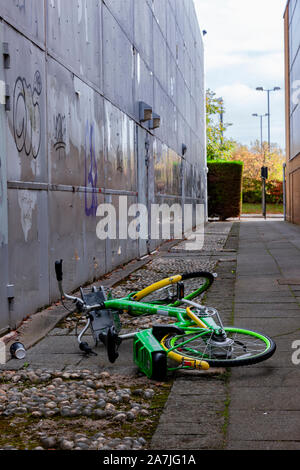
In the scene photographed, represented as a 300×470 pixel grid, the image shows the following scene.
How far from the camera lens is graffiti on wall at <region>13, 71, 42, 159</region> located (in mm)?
5613

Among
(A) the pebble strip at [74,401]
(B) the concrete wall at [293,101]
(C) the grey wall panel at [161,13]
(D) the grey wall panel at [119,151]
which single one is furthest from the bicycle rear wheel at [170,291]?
(B) the concrete wall at [293,101]

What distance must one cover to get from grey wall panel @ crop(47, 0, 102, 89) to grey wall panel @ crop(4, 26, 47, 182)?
0.67 metres

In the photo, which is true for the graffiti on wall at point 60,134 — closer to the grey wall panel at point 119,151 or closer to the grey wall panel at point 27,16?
the grey wall panel at point 27,16

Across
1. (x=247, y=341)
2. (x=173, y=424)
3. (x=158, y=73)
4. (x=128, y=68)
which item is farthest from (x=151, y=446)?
(x=158, y=73)

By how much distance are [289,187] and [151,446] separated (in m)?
28.1

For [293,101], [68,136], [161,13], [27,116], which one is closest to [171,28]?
[161,13]

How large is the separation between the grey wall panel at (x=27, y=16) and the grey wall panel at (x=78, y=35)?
0.28 metres

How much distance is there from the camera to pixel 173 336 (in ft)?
14.8

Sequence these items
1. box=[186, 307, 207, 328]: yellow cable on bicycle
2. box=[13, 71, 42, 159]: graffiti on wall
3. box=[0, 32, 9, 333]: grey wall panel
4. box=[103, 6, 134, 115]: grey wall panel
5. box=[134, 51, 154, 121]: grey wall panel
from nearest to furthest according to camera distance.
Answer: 1. box=[186, 307, 207, 328]: yellow cable on bicycle
2. box=[0, 32, 9, 333]: grey wall panel
3. box=[13, 71, 42, 159]: graffiti on wall
4. box=[103, 6, 134, 115]: grey wall panel
5. box=[134, 51, 154, 121]: grey wall panel

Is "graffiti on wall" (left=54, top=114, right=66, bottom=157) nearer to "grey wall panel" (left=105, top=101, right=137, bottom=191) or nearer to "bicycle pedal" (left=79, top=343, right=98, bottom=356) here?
"grey wall panel" (left=105, top=101, right=137, bottom=191)

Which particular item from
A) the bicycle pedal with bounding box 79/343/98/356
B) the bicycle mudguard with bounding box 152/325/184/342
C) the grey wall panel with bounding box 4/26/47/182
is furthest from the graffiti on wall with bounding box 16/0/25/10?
the bicycle mudguard with bounding box 152/325/184/342

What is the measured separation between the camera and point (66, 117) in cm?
726

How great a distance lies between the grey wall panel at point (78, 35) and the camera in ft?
22.5
